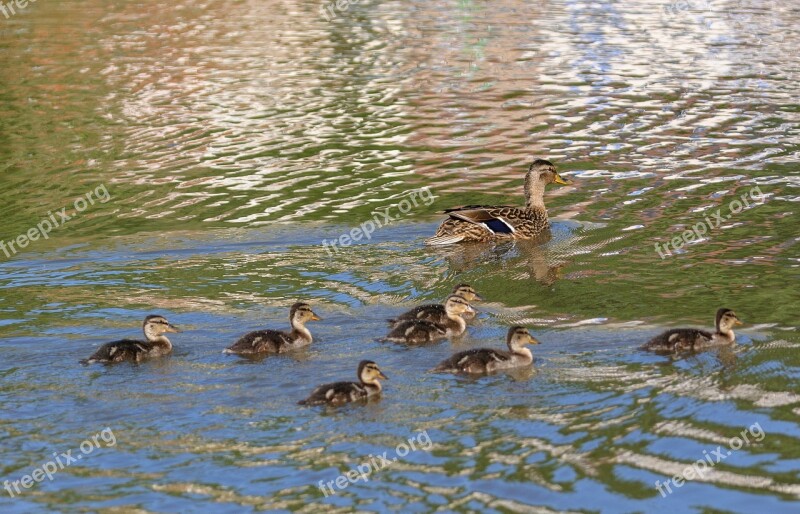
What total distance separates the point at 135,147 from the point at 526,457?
52.7 ft

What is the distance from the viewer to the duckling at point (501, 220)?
1697 cm

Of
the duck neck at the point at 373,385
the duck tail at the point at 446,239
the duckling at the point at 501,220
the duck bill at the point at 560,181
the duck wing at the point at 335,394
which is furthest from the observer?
the duck bill at the point at 560,181

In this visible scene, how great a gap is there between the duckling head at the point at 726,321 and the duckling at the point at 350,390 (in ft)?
11.4

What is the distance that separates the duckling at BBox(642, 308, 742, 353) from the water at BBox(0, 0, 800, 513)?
156mm

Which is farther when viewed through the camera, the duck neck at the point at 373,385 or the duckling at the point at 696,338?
the duckling at the point at 696,338

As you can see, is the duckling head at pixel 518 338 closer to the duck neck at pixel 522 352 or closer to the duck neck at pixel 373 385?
the duck neck at pixel 522 352

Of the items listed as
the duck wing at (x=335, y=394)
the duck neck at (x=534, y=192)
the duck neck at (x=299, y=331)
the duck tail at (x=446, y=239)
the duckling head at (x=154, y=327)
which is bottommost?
the duck wing at (x=335, y=394)

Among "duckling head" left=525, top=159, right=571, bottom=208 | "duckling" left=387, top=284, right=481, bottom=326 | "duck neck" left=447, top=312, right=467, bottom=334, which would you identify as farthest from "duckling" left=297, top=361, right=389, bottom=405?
"duckling head" left=525, top=159, right=571, bottom=208

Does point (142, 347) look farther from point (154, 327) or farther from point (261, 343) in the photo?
point (261, 343)

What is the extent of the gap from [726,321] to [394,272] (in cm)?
483

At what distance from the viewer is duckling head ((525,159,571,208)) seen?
18.2 m

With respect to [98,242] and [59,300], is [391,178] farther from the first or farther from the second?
[59,300]

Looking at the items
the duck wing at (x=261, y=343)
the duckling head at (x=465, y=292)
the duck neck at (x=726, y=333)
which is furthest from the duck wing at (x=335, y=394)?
the duck neck at (x=726, y=333)

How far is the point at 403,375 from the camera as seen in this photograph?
1178 cm
